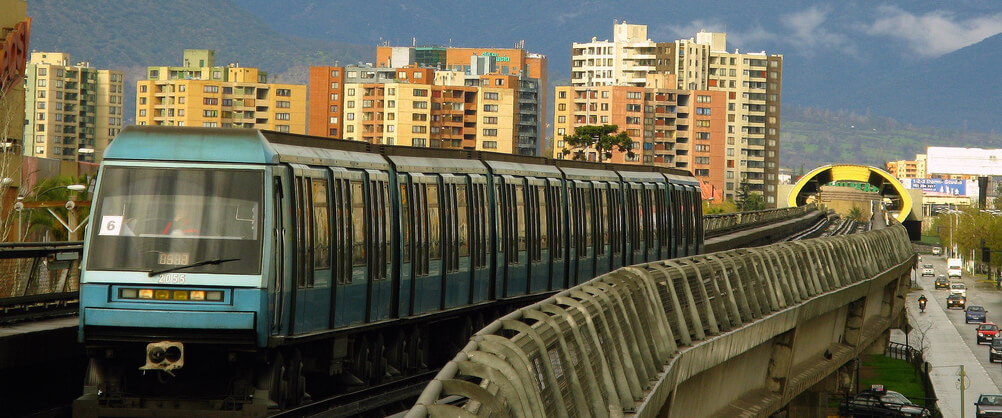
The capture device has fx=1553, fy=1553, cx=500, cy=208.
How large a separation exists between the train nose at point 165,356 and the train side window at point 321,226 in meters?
2.10

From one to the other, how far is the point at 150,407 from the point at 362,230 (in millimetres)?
3912

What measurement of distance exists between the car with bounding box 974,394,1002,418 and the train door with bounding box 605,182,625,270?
2779cm

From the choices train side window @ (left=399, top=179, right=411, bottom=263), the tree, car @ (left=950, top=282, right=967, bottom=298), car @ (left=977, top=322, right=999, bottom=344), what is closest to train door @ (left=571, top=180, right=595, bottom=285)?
train side window @ (left=399, top=179, right=411, bottom=263)

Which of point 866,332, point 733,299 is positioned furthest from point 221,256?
point 866,332

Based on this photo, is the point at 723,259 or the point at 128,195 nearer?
the point at 128,195

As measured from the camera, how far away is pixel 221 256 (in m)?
15.1

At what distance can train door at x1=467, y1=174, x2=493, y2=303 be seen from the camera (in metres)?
23.0

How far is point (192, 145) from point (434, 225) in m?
6.04

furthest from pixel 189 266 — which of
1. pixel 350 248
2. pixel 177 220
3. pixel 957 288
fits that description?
pixel 957 288

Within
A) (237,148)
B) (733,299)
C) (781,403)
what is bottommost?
(781,403)

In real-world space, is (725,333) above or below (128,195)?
below

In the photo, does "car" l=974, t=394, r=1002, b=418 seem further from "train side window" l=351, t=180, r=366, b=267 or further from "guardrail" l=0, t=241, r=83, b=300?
"train side window" l=351, t=180, r=366, b=267

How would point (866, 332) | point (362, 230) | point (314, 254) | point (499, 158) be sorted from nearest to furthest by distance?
point (314, 254), point (362, 230), point (499, 158), point (866, 332)

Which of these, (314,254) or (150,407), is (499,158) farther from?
(150,407)
